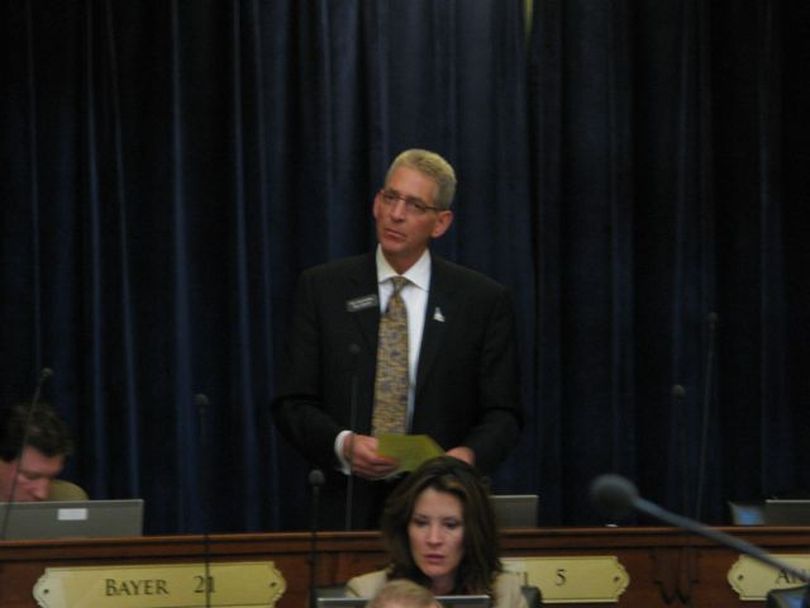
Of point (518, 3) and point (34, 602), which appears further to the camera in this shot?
point (518, 3)

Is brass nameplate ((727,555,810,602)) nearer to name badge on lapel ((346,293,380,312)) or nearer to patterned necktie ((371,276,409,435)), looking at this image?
patterned necktie ((371,276,409,435))

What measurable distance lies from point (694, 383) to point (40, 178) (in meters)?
2.70

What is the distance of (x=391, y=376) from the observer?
234 inches

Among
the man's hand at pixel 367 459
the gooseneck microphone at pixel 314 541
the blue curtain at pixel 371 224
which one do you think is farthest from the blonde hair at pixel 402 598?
the blue curtain at pixel 371 224

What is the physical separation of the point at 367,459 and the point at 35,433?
1180mm

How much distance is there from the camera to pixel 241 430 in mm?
7793

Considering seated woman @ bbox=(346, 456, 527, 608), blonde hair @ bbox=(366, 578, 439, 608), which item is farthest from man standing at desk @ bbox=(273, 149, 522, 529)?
blonde hair @ bbox=(366, 578, 439, 608)

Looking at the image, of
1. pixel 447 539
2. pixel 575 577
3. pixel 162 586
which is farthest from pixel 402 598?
pixel 575 577

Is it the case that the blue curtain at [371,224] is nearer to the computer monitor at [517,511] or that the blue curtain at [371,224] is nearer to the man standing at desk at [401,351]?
the man standing at desk at [401,351]

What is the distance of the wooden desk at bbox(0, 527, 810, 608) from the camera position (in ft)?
17.7

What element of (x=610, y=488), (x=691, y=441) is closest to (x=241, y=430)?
(x=691, y=441)

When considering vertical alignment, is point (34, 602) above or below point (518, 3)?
below

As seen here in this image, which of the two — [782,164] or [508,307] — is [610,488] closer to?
[508,307]

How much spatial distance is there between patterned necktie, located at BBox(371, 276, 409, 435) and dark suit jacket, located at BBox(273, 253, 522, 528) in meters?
0.02
